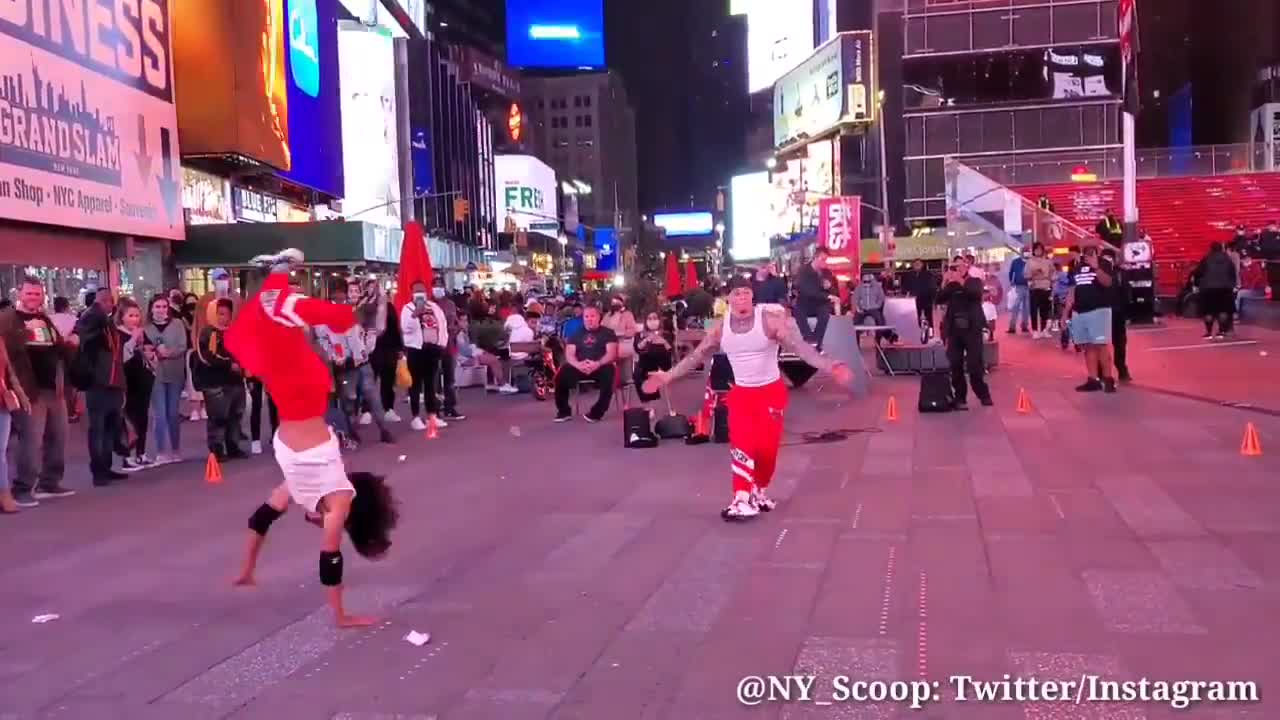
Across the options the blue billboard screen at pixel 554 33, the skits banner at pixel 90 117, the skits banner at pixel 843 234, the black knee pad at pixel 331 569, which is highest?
the blue billboard screen at pixel 554 33

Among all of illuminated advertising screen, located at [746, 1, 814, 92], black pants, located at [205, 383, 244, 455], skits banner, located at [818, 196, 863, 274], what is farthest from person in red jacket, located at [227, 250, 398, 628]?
illuminated advertising screen, located at [746, 1, 814, 92]

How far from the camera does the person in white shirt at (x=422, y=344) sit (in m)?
15.8

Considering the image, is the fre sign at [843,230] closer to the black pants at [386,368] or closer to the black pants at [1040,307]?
the black pants at [1040,307]

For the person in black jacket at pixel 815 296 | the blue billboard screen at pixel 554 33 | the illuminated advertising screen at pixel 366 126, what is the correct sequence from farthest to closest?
the blue billboard screen at pixel 554 33 < the illuminated advertising screen at pixel 366 126 < the person in black jacket at pixel 815 296

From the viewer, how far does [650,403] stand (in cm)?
1697

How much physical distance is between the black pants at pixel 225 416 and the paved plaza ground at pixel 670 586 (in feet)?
2.44

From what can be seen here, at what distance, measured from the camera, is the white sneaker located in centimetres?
887

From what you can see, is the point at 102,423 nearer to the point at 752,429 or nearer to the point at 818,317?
the point at 752,429

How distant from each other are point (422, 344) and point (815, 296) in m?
5.79

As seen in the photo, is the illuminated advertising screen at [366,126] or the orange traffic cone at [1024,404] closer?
the orange traffic cone at [1024,404]

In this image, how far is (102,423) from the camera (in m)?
11.8

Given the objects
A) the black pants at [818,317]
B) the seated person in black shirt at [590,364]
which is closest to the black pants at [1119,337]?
the black pants at [818,317]

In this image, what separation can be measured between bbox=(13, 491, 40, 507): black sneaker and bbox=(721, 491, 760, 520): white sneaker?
19.9 ft

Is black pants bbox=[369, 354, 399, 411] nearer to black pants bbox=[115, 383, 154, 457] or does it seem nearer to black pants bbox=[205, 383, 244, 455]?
black pants bbox=[205, 383, 244, 455]
